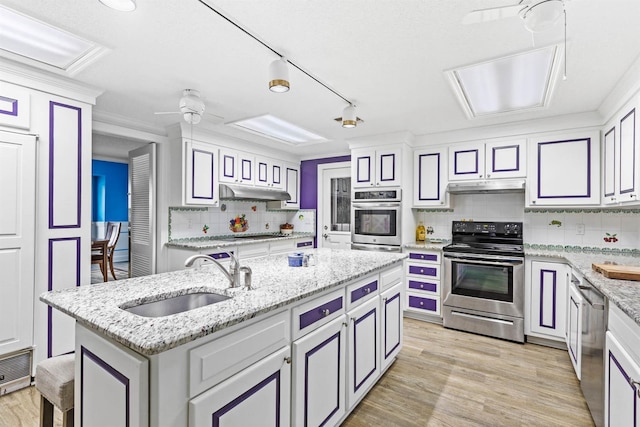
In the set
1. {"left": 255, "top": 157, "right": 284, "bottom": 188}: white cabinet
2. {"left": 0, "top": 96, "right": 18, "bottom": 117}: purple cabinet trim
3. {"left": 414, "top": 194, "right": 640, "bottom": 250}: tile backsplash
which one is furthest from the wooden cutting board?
{"left": 0, "top": 96, "right": 18, "bottom": 117}: purple cabinet trim

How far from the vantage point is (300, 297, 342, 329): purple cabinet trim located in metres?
1.58

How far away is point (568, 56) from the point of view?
210 cm

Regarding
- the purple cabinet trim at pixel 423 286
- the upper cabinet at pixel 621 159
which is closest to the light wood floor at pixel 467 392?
the purple cabinet trim at pixel 423 286

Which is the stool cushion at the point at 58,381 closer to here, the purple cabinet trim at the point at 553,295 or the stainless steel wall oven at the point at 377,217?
the stainless steel wall oven at the point at 377,217

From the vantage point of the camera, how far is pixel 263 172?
191 inches

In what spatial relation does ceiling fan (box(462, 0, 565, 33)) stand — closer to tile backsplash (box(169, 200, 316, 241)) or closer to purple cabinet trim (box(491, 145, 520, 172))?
purple cabinet trim (box(491, 145, 520, 172))

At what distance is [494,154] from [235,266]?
3.37 metres

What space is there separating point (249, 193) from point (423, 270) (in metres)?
2.50

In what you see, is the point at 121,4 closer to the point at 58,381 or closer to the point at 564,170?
the point at 58,381

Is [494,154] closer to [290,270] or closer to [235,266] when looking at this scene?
[290,270]

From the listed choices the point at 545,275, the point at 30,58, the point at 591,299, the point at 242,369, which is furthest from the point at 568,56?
the point at 30,58

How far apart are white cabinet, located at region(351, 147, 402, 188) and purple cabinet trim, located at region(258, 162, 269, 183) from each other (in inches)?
53.7

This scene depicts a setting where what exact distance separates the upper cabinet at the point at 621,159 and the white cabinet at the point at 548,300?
797mm

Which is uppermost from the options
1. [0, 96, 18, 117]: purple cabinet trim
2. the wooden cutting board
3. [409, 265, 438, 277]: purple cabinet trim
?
[0, 96, 18, 117]: purple cabinet trim
